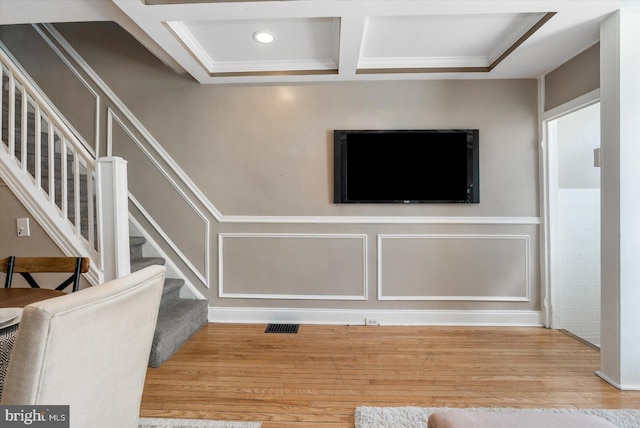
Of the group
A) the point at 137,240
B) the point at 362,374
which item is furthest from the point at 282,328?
the point at 137,240

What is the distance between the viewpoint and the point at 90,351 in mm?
760

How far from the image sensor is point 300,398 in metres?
1.93

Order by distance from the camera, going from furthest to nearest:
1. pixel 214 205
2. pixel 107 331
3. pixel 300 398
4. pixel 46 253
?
pixel 214 205 < pixel 46 253 < pixel 300 398 < pixel 107 331

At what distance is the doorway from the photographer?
9.76 ft

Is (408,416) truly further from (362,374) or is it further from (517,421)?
(517,421)

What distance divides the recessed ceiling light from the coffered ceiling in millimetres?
32

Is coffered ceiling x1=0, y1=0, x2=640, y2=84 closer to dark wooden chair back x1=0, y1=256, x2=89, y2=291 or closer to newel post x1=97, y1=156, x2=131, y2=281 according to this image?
newel post x1=97, y1=156, x2=131, y2=281

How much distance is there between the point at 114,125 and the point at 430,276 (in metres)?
3.45

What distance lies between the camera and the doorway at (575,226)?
2975mm

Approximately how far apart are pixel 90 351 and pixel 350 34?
2.31 meters

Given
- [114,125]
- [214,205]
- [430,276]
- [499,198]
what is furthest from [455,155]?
[114,125]

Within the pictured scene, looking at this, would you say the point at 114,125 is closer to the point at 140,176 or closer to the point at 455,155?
the point at 140,176

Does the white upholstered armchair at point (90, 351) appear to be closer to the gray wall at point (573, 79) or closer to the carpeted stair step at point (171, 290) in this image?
the carpeted stair step at point (171, 290)

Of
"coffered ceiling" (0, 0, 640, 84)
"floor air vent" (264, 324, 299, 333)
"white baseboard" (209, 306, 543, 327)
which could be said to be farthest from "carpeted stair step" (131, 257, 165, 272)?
"coffered ceiling" (0, 0, 640, 84)
